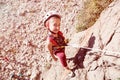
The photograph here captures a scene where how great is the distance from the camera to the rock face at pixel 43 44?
14.0 feet

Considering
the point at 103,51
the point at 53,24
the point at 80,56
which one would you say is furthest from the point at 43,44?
the point at 103,51

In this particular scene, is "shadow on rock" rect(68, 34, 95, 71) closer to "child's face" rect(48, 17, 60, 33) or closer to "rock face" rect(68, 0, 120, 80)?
"rock face" rect(68, 0, 120, 80)

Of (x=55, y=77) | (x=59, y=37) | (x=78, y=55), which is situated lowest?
(x=55, y=77)

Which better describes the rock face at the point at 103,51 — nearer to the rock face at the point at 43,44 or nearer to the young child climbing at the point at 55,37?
the rock face at the point at 43,44

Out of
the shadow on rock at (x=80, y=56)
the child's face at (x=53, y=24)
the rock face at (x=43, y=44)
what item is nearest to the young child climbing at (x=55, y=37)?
the child's face at (x=53, y=24)

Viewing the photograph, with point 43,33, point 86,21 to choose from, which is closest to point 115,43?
point 86,21

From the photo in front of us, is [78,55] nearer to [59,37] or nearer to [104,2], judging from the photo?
[59,37]

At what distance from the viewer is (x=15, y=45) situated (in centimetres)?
701

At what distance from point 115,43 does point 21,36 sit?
11.8 ft

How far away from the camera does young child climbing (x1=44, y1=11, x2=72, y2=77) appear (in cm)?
450

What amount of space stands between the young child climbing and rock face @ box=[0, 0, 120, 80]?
31cm

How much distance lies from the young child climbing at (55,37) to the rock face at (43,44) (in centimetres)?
31

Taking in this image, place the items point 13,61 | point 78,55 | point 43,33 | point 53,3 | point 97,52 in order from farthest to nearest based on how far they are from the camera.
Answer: point 53,3 → point 43,33 → point 13,61 → point 78,55 → point 97,52

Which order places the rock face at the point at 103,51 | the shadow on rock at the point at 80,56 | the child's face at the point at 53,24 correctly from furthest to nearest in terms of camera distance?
the shadow on rock at the point at 80,56
the child's face at the point at 53,24
the rock face at the point at 103,51
